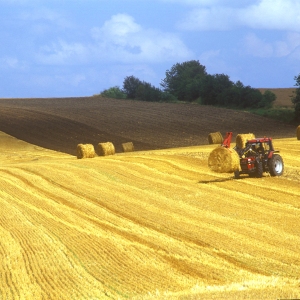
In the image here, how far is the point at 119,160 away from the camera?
29547 millimetres

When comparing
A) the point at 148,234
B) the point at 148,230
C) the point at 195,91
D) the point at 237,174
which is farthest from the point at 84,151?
the point at 195,91

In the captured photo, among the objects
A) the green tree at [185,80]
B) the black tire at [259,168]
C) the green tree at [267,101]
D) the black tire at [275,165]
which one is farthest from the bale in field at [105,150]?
the green tree at [185,80]

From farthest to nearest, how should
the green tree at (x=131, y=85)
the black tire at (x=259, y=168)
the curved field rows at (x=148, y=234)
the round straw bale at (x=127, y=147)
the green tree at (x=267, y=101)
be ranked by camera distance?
1. the green tree at (x=131, y=85)
2. the green tree at (x=267, y=101)
3. the round straw bale at (x=127, y=147)
4. the black tire at (x=259, y=168)
5. the curved field rows at (x=148, y=234)

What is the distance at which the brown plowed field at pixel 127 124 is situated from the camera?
45.8 metres

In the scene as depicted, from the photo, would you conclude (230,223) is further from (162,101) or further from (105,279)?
(162,101)

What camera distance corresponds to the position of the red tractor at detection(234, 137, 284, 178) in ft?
72.3

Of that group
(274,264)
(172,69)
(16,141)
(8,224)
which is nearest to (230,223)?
(274,264)

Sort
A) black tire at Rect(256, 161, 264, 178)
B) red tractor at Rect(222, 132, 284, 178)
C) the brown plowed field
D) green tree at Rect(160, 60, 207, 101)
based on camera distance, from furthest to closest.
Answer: green tree at Rect(160, 60, 207, 101), the brown plowed field, black tire at Rect(256, 161, 264, 178), red tractor at Rect(222, 132, 284, 178)

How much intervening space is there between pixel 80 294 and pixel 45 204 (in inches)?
361

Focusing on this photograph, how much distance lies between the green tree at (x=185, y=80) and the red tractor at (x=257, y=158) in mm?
55841

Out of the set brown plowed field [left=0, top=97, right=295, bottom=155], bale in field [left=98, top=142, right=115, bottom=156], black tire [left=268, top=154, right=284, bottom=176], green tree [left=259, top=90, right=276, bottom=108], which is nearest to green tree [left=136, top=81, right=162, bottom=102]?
brown plowed field [left=0, top=97, right=295, bottom=155]

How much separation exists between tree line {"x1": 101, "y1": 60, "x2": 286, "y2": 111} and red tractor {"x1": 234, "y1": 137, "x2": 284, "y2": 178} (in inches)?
1792

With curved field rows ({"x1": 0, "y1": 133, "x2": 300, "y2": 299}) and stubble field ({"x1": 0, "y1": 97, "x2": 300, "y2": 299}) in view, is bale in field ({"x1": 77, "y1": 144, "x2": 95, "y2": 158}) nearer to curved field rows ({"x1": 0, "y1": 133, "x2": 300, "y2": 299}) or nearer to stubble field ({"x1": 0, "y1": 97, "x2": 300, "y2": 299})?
stubble field ({"x1": 0, "y1": 97, "x2": 300, "y2": 299})

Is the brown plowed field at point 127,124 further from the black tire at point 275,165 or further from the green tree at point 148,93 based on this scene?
the black tire at point 275,165
